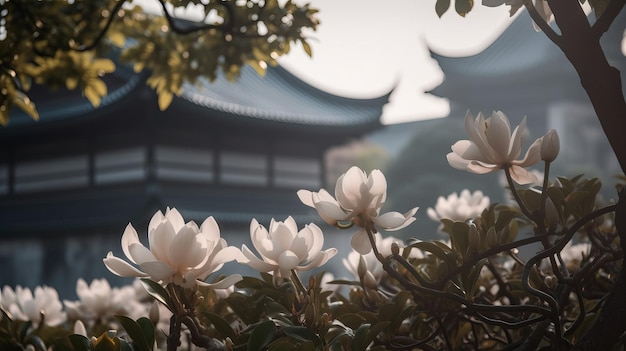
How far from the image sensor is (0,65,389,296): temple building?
12.7 m

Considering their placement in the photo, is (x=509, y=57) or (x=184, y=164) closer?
(x=184, y=164)

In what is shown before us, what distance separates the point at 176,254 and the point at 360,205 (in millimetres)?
327

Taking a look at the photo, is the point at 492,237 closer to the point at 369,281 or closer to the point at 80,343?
the point at 369,281

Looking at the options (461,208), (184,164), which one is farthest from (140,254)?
(184,164)

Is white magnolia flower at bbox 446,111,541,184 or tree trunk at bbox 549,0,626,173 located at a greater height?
tree trunk at bbox 549,0,626,173

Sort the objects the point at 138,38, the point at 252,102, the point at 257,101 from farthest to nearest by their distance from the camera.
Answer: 1. the point at 257,101
2. the point at 252,102
3. the point at 138,38

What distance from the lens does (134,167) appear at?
43.1ft

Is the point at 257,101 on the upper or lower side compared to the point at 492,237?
lower

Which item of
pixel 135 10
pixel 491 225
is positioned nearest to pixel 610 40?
pixel 135 10

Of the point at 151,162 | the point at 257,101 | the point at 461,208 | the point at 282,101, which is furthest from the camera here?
the point at 282,101

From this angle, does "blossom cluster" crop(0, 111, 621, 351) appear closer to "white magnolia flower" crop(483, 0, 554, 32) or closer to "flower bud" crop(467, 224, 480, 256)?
"flower bud" crop(467, 224, 480, 256)

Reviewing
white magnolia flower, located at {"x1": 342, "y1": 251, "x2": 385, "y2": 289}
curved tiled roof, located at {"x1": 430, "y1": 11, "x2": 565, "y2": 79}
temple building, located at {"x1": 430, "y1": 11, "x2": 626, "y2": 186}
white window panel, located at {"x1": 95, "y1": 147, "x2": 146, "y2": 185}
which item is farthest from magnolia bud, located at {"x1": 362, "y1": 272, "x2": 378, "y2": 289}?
curved tiled roof, located at {"x1": 430, "y1": 11, "x2": 565, "y2": 79}

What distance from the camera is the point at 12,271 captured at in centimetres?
1438

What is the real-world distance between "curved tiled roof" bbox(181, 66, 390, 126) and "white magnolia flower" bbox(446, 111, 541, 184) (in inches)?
448
